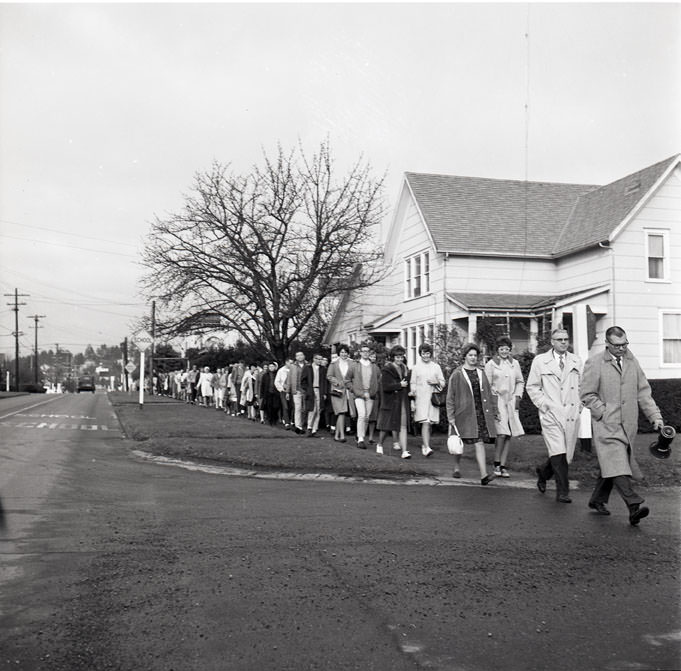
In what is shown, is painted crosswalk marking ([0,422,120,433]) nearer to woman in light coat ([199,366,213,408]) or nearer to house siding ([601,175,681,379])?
woman in light coat ([199,366,213,408])

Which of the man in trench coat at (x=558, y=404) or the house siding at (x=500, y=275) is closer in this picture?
the man in trench coat at (x=558, y=404)

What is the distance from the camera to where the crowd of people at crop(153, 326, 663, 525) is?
8.24 metres

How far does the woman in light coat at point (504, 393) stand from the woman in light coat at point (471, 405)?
652 millimetres

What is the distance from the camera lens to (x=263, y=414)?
2364 centimetres

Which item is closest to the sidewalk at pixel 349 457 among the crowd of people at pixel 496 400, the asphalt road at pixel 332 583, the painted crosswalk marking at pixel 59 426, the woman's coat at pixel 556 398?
the crowd of people at pixel 496 400

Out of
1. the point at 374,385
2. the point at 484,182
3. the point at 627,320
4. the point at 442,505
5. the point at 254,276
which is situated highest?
the point at 484,182

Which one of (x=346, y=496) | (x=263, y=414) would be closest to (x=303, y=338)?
(x=263, y=414)

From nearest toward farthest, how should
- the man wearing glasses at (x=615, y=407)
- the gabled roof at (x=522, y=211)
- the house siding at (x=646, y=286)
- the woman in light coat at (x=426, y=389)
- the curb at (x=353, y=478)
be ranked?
the man wearing glasses at (x=615, y=407) → the curb at (x=353, y=478) → the woman in light coat at (x=426, y=389) → the house siding at (x=646, y=286) → the gabled roof at (x=522, y=211)

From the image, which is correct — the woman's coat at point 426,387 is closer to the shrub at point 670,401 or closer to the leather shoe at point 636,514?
the leather shoe at point 636,514

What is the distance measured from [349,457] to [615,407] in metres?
5.53

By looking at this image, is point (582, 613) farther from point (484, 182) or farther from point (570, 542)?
point (484, 182)

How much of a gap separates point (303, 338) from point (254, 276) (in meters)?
12.2

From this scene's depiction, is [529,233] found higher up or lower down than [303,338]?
higher up

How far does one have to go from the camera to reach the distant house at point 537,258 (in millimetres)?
25484
